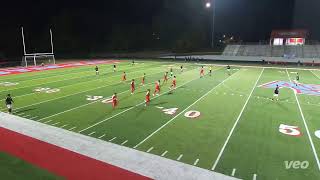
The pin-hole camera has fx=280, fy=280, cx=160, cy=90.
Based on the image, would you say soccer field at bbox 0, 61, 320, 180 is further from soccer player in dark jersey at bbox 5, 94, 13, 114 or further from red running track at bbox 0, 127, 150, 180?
red running track at bbox 0, 127, 150, 180

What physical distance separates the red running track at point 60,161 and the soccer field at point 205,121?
204 cm

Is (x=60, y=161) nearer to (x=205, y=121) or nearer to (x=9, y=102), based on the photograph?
(x=205, y=121)

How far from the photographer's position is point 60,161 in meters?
10.1

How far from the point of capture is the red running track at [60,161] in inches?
360

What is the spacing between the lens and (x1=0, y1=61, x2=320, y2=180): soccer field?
10578mm

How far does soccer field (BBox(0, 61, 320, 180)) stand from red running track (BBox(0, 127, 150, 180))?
6.71ft

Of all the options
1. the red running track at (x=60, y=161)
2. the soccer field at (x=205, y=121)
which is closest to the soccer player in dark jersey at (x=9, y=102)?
the soccer field at (x=205, y=121)

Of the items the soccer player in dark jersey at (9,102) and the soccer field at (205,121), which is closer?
the soccer field at (205,121)

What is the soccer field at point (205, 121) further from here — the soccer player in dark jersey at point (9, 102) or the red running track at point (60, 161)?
the red running track at point (60, 161)

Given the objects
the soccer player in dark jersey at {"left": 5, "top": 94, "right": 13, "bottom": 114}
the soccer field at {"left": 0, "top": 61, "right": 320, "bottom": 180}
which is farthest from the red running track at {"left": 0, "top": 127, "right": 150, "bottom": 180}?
the soccer player in dark jersey at {"left": 5, "top": 94, "right": 13, "bottom": 114}

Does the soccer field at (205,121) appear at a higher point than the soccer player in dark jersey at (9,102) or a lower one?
lower

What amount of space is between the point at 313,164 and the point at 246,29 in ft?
323

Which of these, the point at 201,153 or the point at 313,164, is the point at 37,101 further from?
the point at 313,164

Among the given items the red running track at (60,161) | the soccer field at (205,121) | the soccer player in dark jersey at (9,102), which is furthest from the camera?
the soccer player in dark jersey at (9,102)
